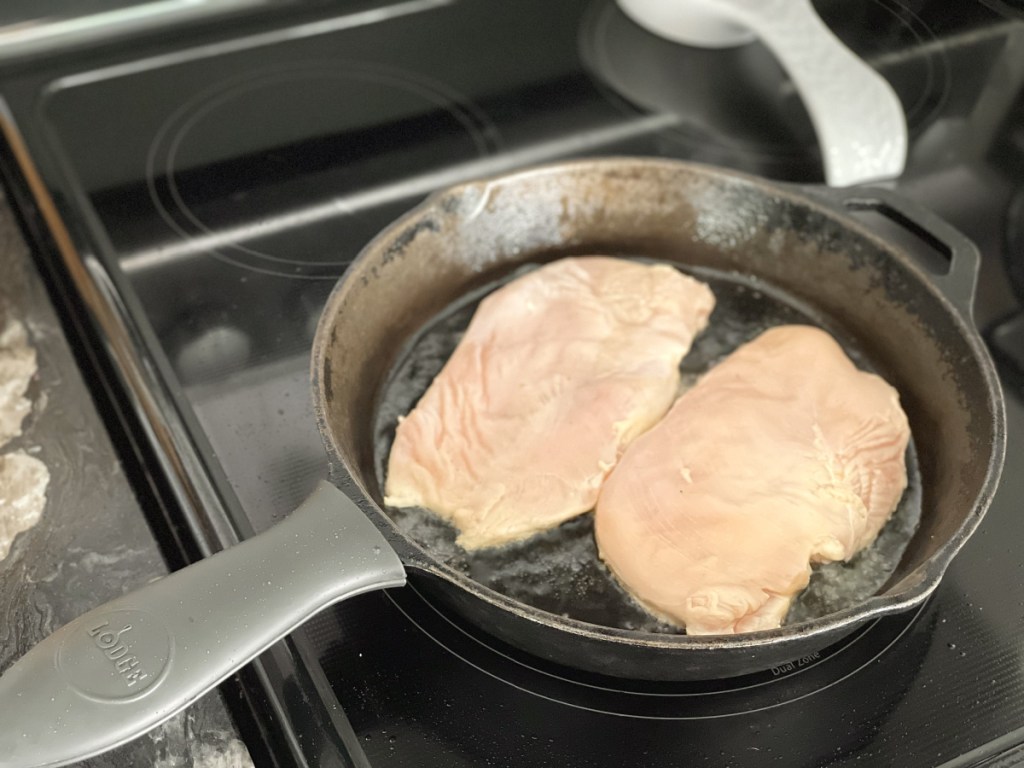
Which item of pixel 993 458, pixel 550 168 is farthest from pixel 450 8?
pixel 993 458

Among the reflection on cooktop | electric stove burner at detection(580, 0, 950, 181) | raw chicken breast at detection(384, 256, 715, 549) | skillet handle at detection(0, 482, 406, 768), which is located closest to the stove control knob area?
electric stove burner at detection(580, 0, 950, 181)

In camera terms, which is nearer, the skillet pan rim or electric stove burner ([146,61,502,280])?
the skillet pan rim

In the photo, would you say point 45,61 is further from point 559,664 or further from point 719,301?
point 559,664

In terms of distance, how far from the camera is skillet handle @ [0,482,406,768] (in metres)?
Answer: 0.68

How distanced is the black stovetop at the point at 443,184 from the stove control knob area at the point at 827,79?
0.06m

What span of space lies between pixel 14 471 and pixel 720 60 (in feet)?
4.02

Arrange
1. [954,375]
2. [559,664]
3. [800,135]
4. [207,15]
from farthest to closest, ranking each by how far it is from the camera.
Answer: [207,15], [800,135], [954,375], [559,664]

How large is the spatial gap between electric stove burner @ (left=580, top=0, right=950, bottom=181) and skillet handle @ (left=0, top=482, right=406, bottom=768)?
35.6 inches

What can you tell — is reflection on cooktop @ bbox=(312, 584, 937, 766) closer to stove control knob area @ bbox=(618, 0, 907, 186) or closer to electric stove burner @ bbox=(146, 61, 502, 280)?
electric stove burner @ bbox=(146, 61, 502, 280)

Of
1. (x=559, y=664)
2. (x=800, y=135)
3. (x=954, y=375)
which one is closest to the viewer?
(x=559, y=664)

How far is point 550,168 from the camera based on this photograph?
1.25 m

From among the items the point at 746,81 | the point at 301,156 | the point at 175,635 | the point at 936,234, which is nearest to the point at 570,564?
the point at 175,635

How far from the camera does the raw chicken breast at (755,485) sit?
95 centimetres

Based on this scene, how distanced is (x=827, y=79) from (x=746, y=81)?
0.62 ft
